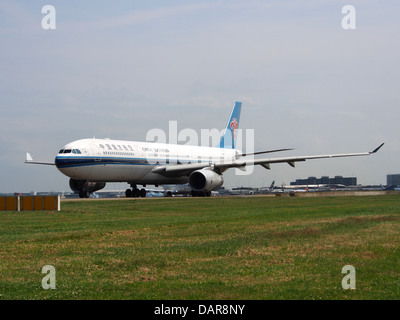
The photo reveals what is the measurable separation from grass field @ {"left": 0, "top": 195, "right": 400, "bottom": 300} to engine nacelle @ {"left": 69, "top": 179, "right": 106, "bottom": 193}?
2163 cm

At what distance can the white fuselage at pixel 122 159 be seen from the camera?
42.6 metres

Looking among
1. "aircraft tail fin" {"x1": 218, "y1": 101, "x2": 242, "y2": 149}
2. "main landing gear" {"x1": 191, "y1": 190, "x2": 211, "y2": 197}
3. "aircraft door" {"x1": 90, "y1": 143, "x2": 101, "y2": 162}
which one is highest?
"aircraft tail fin" {"x1": 218, "y1": 101, "x2": 242, "y2": 149}

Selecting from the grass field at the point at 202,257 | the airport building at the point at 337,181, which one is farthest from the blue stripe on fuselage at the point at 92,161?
the airport building at the point at 337,181

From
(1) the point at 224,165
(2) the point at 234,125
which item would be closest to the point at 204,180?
(1) the point at 224,165

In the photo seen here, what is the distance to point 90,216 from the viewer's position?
28031 mm

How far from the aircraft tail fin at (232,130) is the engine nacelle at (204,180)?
47.0 feet

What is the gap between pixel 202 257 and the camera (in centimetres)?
1504

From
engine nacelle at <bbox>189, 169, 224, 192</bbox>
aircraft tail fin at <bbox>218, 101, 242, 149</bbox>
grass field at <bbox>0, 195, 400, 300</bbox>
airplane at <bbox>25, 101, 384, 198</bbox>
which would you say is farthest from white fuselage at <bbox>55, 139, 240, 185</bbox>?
grass field at <bbox>0, 195, 400, 300</bbox>

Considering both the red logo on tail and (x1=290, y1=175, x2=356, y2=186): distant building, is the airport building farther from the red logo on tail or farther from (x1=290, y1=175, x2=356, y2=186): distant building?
the red logo on tail

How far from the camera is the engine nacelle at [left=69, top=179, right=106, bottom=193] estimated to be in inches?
1853

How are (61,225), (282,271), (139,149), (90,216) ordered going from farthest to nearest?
(139,149)
(90,216)
(61,225)
(282,271)

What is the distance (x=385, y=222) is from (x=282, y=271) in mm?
11964
